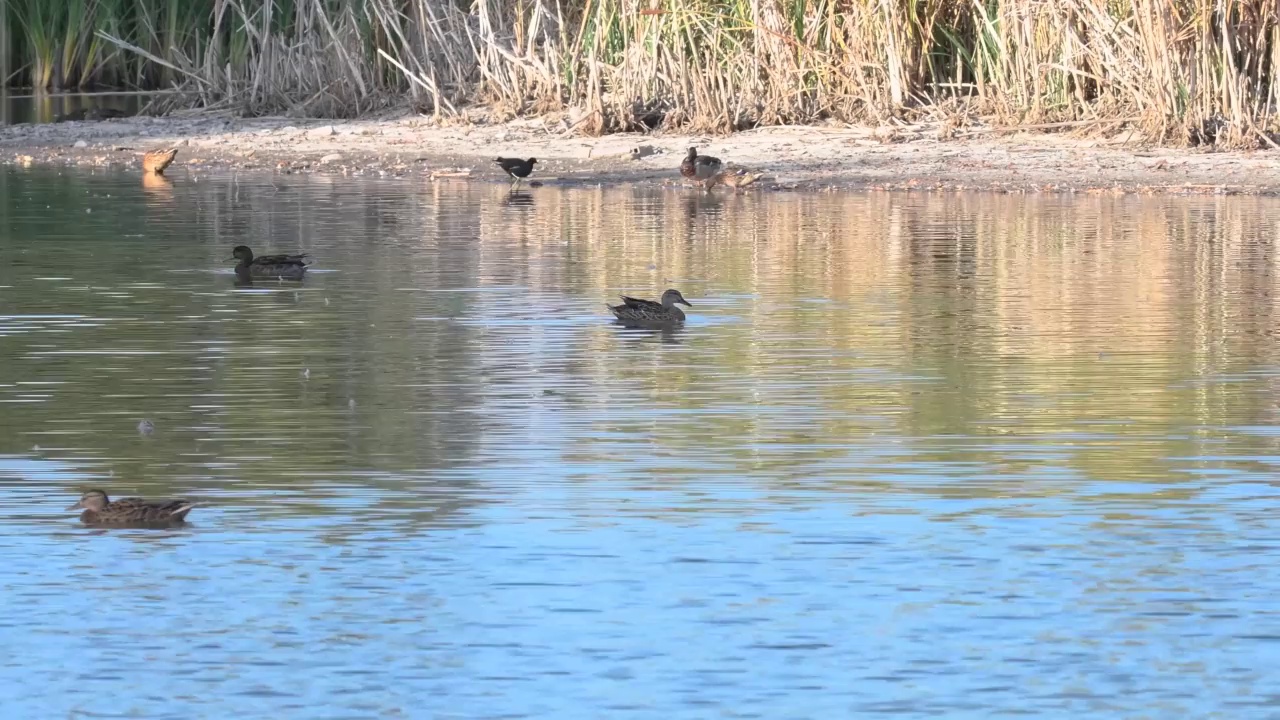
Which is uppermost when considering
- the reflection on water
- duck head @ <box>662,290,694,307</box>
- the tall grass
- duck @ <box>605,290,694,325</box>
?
the tall grass

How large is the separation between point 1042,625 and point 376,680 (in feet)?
6.45

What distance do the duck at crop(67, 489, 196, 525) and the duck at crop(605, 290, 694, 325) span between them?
5165 millimetres

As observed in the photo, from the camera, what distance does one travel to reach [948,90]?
25703 millimetres

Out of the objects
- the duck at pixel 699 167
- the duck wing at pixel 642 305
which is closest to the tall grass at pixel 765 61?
the duck at pixel 699 167

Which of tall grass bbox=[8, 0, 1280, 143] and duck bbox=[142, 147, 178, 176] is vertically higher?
tall grass bbox=[8, 0, 1280, 143]

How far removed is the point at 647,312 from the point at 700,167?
999 centimetres

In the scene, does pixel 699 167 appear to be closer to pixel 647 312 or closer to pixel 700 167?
pixel 700 167

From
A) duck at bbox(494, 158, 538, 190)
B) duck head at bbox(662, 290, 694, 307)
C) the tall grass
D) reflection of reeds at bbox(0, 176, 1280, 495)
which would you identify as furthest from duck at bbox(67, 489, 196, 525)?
the tall grass

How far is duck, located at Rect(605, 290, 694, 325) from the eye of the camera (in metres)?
13.4

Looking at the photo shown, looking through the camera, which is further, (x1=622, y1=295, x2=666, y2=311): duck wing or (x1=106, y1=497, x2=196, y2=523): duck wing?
(x1=622, y1=295, x2=666, y2=311): duck wing

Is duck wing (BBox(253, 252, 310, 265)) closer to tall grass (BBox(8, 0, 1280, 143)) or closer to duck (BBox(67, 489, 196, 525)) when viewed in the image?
duck (BBox(67, 489, 196, 525))

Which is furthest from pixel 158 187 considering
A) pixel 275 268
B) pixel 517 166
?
pixel 275 268

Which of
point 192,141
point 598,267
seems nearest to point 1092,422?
point 598,267

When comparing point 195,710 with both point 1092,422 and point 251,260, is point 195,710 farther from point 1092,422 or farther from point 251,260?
point 251,260
